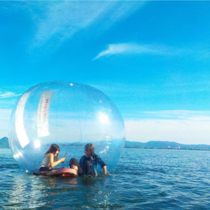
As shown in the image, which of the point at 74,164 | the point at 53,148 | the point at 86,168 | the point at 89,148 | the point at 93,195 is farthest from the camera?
the point at 86,168

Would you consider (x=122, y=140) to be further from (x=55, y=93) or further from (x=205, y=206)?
(x=205, y=206)

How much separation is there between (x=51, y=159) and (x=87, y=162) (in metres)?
1.56

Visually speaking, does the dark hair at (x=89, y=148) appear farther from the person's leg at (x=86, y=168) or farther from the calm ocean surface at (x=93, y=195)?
the calm ocean surface at (x=93, y=195)

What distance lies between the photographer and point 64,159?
10320 mm

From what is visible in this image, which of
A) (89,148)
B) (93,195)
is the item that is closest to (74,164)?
(89,148)

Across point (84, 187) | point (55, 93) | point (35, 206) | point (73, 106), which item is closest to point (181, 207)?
point (84, 187)

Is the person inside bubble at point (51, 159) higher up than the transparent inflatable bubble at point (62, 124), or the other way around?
the transparent inflatable bubble at point (62, 124)

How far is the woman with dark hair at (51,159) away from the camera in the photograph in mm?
9891

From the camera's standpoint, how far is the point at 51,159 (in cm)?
990

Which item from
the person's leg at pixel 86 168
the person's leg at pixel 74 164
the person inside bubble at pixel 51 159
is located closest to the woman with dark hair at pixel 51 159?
the person inside bubble at pixel 51 159

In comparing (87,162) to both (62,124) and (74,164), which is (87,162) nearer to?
(74,164)

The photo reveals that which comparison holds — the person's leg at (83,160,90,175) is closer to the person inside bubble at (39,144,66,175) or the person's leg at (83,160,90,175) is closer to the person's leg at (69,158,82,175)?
the person's leg at (69,158,82,175)

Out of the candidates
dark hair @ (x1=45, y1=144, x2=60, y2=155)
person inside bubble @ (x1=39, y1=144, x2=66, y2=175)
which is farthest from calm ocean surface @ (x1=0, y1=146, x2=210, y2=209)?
dark hair @ (x1=45, y1=144, x2=60, y2=155)

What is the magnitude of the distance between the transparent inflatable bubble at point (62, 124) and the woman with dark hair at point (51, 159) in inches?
9.6
